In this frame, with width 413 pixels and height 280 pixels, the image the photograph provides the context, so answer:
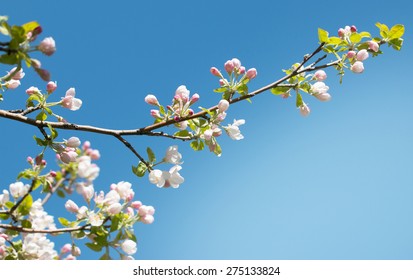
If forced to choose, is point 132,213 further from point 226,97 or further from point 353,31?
point 353,31

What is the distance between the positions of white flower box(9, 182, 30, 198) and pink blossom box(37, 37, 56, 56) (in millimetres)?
652

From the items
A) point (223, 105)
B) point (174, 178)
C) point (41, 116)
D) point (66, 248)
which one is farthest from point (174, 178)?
point (41, 116)

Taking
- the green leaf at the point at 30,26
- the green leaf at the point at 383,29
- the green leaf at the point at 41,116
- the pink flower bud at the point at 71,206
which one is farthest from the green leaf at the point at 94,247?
the green leaf at the point at 383,29

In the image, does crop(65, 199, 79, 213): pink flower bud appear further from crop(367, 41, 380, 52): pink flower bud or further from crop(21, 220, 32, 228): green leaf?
crop(367, 41, 380, 52): pink flower bud

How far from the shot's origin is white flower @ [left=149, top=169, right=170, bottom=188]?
2.85 m

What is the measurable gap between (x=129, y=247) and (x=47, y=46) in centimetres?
93

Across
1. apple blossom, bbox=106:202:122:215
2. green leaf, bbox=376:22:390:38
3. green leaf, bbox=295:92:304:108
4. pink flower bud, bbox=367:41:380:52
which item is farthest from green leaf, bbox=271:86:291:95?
apple blossom, bbox=106:202:122:215

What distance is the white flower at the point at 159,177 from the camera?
2.85 meters

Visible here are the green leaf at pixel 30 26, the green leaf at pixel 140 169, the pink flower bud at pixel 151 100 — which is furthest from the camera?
the pink flower bud at pixel 151 100

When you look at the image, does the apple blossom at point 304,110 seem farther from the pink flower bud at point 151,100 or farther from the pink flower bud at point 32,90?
the pink flower bud at point 32,90

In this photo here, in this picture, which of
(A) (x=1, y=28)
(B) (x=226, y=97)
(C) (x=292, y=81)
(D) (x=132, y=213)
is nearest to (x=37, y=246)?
(D) (x=132, y=213)

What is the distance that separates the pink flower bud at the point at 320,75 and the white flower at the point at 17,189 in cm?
196

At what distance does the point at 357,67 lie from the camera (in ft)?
10.7

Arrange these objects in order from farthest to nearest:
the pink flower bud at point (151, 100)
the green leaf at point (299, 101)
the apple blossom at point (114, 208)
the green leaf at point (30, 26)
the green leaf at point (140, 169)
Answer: the green leaf at point (299, 101), the pink flower bud at point (151, 100), the green leaf at point (140, 169), the apple blossom at point (114, 208), the green leaf at point (30, 26)
